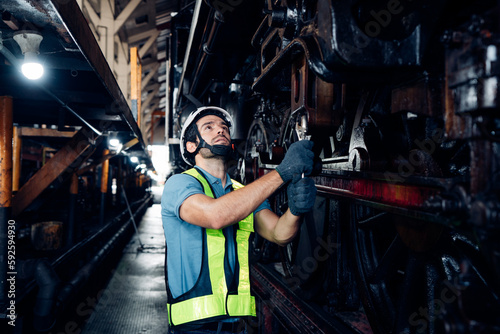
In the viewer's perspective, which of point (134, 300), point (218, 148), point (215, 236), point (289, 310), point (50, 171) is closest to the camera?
point (215, 236)

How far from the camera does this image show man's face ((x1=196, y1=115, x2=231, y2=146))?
224 cm

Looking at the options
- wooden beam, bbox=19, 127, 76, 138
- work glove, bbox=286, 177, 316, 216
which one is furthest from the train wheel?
wooden beam, bbox=19, 127, 76, 138

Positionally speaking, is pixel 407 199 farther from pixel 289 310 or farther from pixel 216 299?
pixel 289 310

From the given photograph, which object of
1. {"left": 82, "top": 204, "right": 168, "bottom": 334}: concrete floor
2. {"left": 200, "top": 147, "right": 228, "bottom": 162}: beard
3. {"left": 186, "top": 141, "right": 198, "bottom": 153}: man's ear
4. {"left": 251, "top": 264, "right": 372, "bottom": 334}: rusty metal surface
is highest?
{"left": 186, "top": 141, "right": 198, "bottom": 153}: man's ear

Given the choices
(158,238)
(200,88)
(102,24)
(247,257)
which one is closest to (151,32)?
(102,24)

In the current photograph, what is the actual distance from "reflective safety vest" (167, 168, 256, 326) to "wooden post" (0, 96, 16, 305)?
106 inches

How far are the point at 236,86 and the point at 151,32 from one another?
1094cm

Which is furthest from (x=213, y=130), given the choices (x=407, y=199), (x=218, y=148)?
(x=407, y=199)

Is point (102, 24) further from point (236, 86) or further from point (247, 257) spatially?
point (247, 257)

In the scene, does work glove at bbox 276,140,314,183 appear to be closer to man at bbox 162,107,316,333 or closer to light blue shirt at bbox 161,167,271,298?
man at bbox 162,107,316,333

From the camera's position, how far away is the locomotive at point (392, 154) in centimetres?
92

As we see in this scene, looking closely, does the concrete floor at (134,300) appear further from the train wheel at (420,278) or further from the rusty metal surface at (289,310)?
the train wheel at (420,278)

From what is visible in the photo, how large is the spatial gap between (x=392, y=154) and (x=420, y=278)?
0.63 meters

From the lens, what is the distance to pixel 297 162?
5.38 feet
